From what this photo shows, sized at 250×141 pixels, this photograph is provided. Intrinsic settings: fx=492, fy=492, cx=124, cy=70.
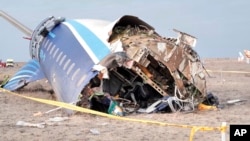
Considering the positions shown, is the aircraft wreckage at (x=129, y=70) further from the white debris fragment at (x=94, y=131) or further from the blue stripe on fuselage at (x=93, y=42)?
the white debris fragment at (x=94, y=131)

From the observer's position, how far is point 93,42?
16531mm

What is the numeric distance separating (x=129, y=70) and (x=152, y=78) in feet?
2.70

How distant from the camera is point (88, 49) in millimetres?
16156

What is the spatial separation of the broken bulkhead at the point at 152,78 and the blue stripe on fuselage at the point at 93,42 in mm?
459

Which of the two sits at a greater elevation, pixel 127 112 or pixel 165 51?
pixel 165 51

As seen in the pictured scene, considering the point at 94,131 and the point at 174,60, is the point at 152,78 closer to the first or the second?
the point at 174,60

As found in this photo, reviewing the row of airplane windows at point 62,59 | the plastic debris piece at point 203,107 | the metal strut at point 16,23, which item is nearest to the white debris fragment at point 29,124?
the row of airplane windows at point 62,59

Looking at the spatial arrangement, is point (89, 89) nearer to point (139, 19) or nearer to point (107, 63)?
point (107, 63)

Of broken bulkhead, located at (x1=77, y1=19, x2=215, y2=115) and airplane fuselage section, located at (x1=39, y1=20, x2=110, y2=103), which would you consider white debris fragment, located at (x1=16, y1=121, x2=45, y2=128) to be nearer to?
airplane fuselage section, located at (x1=39, y1=20, x2=110, y2=103)

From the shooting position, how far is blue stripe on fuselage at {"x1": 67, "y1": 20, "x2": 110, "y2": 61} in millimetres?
15684

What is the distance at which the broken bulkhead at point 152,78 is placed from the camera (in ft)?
49.7

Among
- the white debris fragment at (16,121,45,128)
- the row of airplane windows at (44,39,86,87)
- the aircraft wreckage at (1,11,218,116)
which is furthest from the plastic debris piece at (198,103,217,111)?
the white debris fragment at (16,121,45,128)

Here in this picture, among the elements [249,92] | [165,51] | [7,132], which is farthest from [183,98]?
[249,92]

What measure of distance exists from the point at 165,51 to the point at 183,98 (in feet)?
5.22
